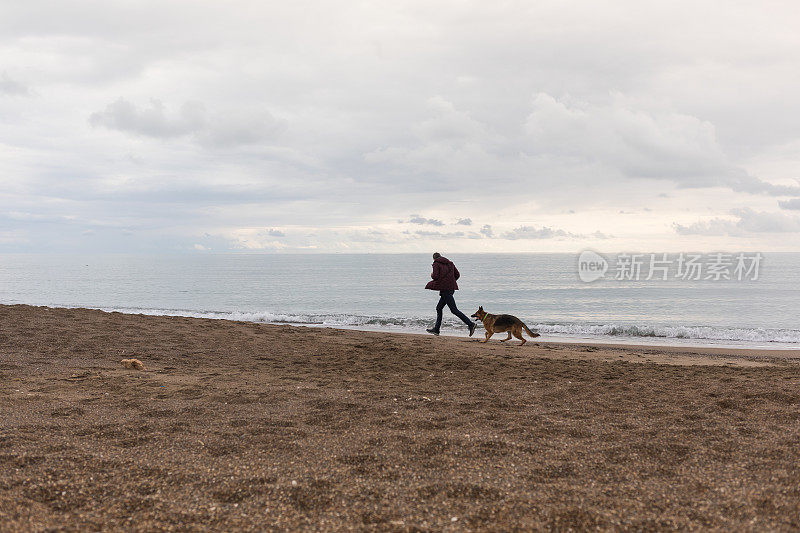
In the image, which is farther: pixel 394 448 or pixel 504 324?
pixel 504 324

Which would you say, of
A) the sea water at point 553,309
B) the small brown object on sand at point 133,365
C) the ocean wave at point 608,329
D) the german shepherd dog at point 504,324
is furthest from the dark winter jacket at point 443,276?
the small brown object on sand at point 133,365

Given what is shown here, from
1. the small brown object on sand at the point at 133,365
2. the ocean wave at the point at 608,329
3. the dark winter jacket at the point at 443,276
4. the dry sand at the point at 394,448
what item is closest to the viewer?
the dry sand at the point at 394,448

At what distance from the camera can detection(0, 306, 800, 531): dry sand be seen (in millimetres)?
3441

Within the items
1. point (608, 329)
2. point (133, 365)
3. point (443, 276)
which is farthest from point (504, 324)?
point (133, 365)

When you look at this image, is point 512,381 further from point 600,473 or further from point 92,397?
point 92,397

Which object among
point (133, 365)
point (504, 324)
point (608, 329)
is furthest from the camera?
point (608, 329)

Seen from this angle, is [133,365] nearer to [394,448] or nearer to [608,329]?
[394,448]

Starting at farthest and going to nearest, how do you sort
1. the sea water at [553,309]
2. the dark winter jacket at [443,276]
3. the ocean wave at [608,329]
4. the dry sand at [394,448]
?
the sea water at [553,309]
the ocean wave at [608,329]
the dark winter jacket at [443,276]
the dry sand at [394,448]

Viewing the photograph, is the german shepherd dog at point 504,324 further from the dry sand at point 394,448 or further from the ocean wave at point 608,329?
the ocean wave at point 608,329

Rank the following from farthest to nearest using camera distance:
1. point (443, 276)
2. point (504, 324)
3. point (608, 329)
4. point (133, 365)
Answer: point (608, 329) → point (443, 276) → point (504, 324) → point (133, 365)

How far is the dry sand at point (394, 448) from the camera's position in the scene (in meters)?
3.44

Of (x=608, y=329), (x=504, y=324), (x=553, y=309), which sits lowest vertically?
(x=608, y=329)

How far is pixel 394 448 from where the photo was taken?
4.75m

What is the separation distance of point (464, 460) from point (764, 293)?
42.4 meters
